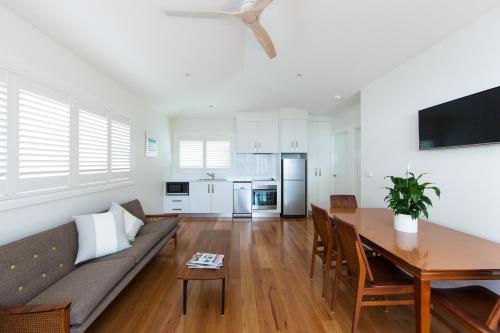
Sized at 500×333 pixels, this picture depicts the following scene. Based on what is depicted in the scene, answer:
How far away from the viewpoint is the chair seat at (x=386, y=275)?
168 cm

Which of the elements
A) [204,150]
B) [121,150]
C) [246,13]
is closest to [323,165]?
[204,150]

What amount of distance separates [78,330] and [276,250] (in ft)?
8.38

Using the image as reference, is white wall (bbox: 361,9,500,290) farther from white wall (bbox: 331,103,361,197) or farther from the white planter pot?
white wall (bbox: 331,103,361,197)

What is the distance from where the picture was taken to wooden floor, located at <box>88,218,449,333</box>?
1860 millimetres

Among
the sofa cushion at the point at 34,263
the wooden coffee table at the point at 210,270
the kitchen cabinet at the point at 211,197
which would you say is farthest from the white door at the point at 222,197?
the sofa cushion at the point at 34,263

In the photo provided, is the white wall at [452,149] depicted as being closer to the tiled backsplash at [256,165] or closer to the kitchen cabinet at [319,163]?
the kitchen cabinet at [319,163]

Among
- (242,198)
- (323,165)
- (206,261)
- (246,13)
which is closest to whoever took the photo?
(246,13)

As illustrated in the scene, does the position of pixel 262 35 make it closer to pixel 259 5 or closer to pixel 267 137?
pixel 259 5

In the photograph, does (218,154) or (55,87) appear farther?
(218,154)

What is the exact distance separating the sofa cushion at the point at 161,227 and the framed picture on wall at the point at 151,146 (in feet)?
5.11

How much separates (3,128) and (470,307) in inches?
128

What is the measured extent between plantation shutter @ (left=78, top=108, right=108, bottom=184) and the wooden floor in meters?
1.30

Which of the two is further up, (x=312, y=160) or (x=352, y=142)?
(x=352, y=142)

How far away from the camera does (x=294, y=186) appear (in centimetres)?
552
